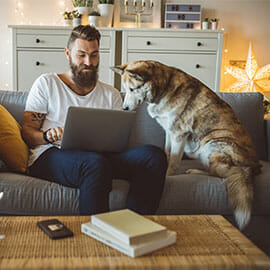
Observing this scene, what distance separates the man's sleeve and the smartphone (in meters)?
0.92

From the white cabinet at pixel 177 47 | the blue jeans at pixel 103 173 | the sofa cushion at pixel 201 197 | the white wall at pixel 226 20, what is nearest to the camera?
the blue jeans at pixel 103 173

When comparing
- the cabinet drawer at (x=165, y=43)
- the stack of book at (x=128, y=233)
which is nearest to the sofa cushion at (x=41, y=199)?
the stack of book at (x=128, y=233)

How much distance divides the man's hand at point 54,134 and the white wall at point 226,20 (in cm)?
278

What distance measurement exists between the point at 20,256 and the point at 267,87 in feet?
12.2

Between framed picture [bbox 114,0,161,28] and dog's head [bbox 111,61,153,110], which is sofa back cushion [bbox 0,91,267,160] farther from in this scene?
framed picture [bbox 114,0,161,28]

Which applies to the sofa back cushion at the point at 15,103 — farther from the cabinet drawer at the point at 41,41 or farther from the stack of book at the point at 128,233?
the cabinet drawer at the point at 41,41

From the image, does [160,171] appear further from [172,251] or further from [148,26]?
[148,26]

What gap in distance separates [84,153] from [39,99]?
48cm

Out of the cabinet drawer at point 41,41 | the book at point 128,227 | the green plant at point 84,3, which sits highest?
the green plant at point 84,3

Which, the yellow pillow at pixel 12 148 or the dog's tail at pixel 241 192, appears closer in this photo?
the dog's tail at pixel 241 192

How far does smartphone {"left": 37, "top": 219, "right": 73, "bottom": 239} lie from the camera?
102 cm

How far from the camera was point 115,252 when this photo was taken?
3.06ft

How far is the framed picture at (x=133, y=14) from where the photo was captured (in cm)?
411

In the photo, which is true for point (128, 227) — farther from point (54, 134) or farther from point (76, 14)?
point (76, 14)
